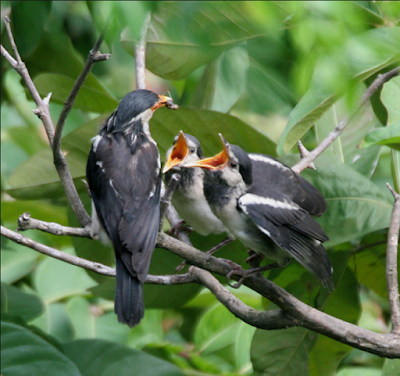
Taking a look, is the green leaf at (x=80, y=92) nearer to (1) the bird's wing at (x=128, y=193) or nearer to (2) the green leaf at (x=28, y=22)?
(2) the green leaf at (x=28, y=22)

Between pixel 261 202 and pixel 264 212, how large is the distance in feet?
0.20

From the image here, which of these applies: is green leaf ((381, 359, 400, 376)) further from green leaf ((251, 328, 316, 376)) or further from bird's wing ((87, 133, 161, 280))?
bird's wing ((87, 133, 161, 280))

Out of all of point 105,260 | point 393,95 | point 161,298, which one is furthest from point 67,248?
point 393,95

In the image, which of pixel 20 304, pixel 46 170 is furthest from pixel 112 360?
pixel 46 170

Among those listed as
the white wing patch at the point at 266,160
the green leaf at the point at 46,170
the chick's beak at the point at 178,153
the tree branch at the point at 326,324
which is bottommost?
the green leaf at the point at 46,170

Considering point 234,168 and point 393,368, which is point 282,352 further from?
point 234,168

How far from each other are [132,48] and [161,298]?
1.24m

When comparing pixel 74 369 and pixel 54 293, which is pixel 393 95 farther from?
pixel 54 293

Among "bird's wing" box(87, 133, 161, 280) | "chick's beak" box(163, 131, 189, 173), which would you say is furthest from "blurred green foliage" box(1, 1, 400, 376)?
"bird's wing" box(87, 133, 161, 280)

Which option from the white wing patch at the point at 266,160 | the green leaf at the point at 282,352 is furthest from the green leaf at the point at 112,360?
the white wing patch at the point at 266,160

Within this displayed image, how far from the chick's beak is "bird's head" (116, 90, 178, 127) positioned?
18cm

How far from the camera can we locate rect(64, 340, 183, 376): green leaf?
2504 mm

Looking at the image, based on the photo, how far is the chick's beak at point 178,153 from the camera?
2.39 meters

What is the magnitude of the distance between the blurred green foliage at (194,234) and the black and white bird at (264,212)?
0.20 meters
